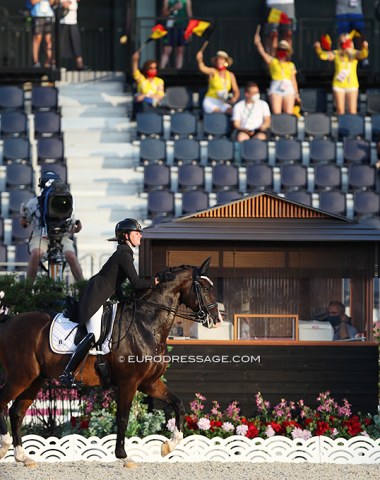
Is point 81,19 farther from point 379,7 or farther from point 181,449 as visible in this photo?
point 181,449

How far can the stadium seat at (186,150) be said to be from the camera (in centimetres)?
2291

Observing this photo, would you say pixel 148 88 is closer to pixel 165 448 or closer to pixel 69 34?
pixel 69 34

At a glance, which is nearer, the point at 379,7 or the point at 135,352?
the point at 135,352

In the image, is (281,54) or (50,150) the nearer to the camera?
(50,150)

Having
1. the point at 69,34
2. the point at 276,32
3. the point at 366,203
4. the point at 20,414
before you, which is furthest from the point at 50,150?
the point at 20,414

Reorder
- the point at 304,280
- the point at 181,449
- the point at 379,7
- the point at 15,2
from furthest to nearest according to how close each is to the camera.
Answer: the point at 15,2, the point at 379,7, the point at 304,280, the point at 181,449

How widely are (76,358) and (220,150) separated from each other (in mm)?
10763

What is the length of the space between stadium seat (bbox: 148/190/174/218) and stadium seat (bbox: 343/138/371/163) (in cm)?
321

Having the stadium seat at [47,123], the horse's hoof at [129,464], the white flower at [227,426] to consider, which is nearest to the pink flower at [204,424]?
the white flower at [227,426]

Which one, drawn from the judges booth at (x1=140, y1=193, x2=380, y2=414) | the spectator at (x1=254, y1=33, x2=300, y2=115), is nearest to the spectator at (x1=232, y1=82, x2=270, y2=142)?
the spectator at (x1=254, y1=33, x2=300, y2=115)

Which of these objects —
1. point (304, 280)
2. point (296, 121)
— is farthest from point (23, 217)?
point (296, 121)

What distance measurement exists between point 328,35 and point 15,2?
6521 mm

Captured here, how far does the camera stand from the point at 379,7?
83.6 ft

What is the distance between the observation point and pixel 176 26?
83.2 feet
